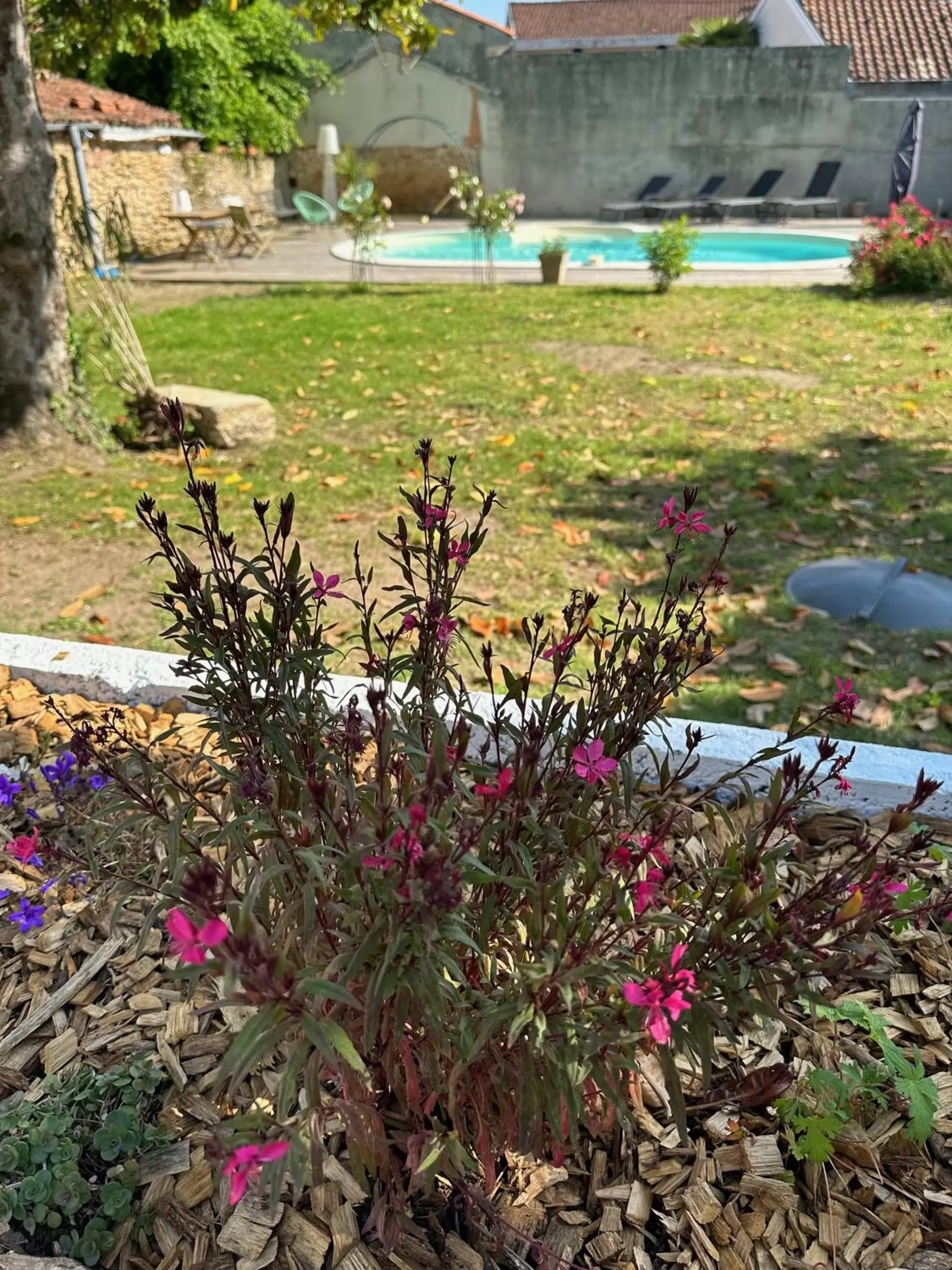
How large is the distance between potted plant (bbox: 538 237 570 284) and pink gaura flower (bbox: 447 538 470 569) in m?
12.6

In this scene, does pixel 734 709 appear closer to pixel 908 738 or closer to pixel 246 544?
pixel 908 738

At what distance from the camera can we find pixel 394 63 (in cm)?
2500

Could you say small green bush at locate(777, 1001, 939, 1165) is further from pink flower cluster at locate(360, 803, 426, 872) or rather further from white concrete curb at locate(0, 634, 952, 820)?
pink flower cluster at locate(360, 803, 426, 872)

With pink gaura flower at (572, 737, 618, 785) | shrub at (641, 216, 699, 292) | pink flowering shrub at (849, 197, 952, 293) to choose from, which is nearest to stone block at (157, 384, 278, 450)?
pink gaura flower at (572, 737, 618, 785)

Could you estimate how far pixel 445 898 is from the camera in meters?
1.02

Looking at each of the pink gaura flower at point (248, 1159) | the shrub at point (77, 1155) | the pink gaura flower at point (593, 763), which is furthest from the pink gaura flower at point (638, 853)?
the shrub at point (77, 1155)

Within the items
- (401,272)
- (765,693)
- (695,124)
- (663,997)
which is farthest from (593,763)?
(695,124)

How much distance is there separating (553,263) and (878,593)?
10.7 metres

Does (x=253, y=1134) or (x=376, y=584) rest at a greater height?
(x=253, y=1134)

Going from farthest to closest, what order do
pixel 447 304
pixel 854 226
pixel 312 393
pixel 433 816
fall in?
pixel 854 226 < pixel 447 304 < pixel 312 393 < pixel 433 816

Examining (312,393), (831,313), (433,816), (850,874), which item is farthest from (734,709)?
(831,313)

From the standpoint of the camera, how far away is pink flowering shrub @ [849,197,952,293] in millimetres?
11250

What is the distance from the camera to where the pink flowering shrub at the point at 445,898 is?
1.14 metres

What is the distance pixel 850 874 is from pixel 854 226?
79.1 ft
